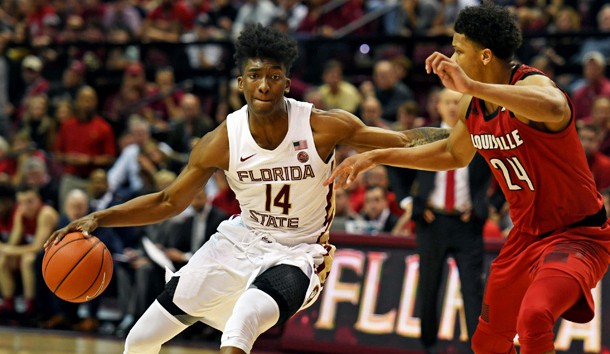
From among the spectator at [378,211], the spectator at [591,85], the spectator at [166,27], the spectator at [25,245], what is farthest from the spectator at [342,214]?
the spectator at [166,27]

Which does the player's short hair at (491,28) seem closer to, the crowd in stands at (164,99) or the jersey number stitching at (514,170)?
the jersey number stitching at (514,170)

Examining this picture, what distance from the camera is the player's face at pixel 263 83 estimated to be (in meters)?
5.55

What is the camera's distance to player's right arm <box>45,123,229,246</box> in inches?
226

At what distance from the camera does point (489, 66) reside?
525cm

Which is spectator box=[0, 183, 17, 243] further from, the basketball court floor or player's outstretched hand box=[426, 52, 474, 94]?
player's outstretched hand box=[426, 52, 474, 94]

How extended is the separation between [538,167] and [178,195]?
203 cm

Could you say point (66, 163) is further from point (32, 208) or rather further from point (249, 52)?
point (249, 52)

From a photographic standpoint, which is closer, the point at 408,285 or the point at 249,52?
the point at 249,52

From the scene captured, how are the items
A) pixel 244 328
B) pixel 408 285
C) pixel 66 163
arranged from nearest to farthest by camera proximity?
1. pixel 244 328
2. pixel 408 285
3. pixel 66 163

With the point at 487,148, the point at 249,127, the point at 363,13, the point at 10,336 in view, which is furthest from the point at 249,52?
the point at 363,13

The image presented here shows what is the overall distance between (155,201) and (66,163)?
24.7 feet

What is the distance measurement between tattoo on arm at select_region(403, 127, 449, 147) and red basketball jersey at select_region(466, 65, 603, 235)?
640mm

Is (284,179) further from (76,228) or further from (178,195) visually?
(76,228)

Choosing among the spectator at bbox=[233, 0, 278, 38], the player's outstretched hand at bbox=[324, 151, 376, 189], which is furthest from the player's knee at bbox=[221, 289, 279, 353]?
the spectator at bbox=[233, 0, 278, 38]
